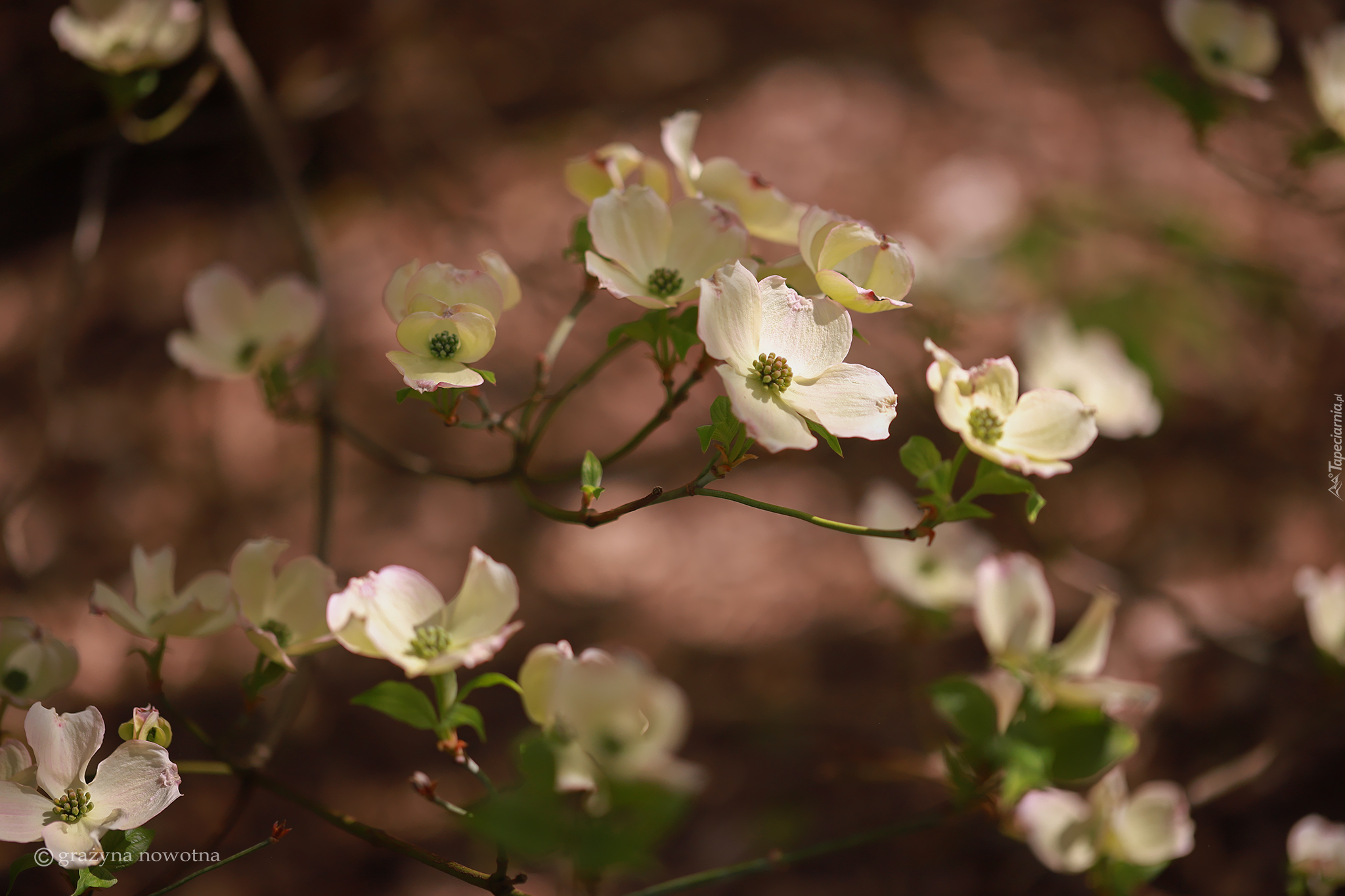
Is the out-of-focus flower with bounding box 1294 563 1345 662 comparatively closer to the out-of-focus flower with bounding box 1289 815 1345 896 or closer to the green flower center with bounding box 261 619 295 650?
the out-of-focus flower with bounding box 1289 815 1345 896

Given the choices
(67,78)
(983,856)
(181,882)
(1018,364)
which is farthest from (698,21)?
(181,882)

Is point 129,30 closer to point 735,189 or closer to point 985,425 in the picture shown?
point 735,189

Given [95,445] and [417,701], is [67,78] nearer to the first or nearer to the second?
[95,445]

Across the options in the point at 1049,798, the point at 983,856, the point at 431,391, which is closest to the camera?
the point at 431,391

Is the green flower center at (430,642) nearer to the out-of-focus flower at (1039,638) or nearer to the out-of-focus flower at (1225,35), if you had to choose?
the out-of-focus flower at (1039,638)

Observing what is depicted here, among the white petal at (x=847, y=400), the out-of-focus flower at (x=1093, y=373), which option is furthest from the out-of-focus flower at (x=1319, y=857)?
the white petal at (x=847, y=400)

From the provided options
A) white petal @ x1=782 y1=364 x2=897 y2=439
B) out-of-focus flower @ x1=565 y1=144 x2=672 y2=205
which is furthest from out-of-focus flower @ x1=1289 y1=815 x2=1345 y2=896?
out-of-focus flower @ x1=565 y1=144 x2=672 y2=205
